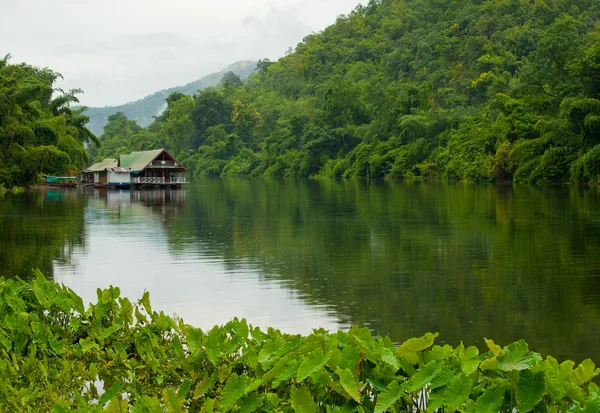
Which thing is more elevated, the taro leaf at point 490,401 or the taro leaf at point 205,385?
the taro leaf at point 490,401

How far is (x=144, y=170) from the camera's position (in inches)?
2293

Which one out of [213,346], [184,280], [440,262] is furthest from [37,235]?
[213,346]

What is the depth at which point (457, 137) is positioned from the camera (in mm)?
63688

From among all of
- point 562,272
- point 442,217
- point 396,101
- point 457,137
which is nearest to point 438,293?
point 562,272

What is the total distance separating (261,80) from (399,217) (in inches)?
4909

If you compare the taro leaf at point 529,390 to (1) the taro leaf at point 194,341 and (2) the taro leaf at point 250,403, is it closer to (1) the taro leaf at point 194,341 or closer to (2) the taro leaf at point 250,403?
(2) the taro leaf at point 250,403

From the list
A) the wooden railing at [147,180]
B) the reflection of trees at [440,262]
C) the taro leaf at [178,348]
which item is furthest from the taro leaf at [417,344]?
the wooden railing at [147,180]

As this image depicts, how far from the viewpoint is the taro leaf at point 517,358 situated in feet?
12.9

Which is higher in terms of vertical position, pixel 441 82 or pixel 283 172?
pixel 441 82

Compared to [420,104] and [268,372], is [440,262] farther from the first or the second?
[420,104]

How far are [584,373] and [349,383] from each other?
1.17 meters

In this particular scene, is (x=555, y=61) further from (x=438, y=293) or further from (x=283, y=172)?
(x=283, y=172)

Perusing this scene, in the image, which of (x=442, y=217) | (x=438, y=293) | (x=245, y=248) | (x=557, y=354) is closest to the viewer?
(x=557, y=354)

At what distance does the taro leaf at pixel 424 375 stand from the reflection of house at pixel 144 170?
2093 inches
